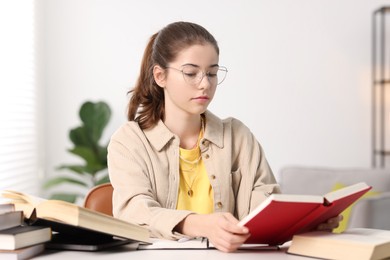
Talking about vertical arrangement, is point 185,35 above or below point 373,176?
above

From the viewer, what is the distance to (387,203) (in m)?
3.52

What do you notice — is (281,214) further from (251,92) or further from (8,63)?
(251,92)

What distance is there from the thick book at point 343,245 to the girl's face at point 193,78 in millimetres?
546

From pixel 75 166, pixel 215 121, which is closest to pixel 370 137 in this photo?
pixel 75 166

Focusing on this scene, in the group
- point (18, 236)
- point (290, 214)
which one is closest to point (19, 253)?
point (18, 236)

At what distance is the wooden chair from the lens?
2.15 m

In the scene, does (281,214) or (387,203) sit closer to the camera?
(281,214)

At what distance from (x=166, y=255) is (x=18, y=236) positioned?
0.95ft

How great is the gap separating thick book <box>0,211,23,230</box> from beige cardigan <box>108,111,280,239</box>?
0.39 m

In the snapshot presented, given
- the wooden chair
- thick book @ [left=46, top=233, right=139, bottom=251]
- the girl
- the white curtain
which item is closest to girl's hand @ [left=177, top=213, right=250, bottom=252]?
thick book @ [left=46, top=233, right=139, bottom=251]

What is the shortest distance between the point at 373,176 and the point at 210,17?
1620mm

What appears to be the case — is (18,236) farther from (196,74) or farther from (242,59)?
(242,59)

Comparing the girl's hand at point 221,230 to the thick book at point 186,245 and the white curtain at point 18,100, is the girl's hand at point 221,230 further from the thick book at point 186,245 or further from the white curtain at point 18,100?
the white curtain at point 18,100

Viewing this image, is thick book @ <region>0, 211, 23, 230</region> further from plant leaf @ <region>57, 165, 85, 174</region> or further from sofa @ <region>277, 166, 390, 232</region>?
plant leaf @ <region>57, 165, 85, 174</region>
